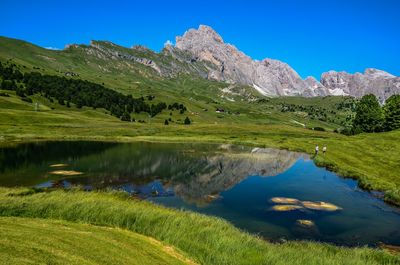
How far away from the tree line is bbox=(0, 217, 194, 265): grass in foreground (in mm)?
158236

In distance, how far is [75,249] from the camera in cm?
1369

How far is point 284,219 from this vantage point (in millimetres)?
41906

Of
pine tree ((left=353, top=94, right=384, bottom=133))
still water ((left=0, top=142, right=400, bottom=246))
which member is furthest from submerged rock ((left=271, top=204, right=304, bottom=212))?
pine tree ((left=353, top=94, right=384, bottom=133))

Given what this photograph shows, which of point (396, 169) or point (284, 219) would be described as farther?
point (396, 169)

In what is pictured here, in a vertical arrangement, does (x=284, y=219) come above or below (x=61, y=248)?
below

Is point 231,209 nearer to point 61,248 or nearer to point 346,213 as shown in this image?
point 346,213

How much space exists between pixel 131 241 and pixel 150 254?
2058mm

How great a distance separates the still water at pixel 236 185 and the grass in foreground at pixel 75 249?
2062cm

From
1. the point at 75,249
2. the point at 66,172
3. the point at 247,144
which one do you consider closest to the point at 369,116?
the point at 247,144

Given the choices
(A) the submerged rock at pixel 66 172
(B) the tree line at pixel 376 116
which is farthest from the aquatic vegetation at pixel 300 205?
(B) the tree line at pixel 376 116

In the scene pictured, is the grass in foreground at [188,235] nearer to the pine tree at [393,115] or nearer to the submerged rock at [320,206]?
the submerged rock at [320,206]

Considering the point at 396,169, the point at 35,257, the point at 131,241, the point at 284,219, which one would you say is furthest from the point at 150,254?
the point at 396,169

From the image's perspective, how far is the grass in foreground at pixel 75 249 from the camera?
11750 millimetres

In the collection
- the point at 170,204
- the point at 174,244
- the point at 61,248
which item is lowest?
the point at 170,204
